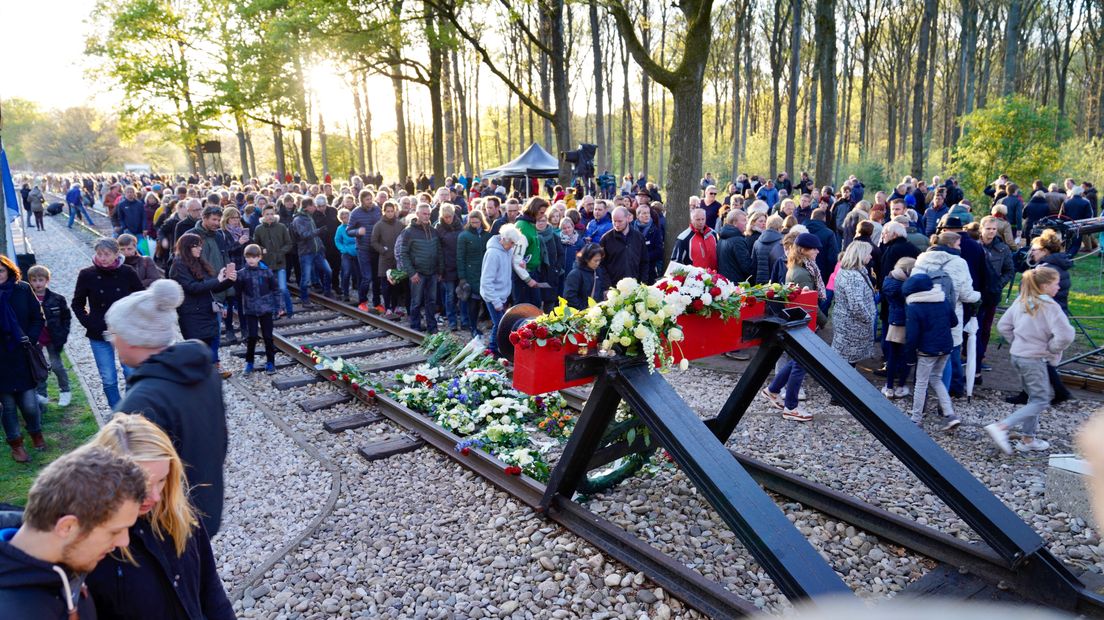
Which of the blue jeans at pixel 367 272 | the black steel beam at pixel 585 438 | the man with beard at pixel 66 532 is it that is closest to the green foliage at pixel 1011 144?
the blue jeans at pixel 367 272

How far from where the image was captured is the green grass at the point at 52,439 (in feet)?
20.8

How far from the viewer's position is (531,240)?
1039 centimetres

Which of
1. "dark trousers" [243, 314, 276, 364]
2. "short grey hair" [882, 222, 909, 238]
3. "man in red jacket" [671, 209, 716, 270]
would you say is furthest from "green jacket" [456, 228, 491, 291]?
"short grey hair" [882, 222, 909, 238]

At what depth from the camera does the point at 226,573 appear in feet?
16.1

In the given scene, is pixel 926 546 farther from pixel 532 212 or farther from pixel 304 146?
pixel 304 146

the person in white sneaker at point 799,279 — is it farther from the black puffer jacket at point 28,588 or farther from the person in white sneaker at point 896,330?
the black puffer jacket at point 28,588

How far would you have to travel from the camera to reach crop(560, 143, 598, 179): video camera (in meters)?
18.4

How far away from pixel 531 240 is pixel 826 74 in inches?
566

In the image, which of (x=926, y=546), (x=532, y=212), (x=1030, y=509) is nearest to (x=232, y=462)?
(x=532, y=212)

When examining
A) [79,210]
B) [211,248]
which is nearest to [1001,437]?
[211,248]

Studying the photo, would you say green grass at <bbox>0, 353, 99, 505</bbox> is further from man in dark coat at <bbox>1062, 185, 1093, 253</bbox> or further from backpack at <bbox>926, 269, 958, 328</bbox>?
man in dark coat at <bbox>1062, 185, 1093, 253</bbox>

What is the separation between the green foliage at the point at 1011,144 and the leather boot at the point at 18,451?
24196mm

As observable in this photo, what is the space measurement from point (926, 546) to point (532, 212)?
6994 mm

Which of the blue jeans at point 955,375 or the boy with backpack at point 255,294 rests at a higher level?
the boy with backpack at point 255,294
